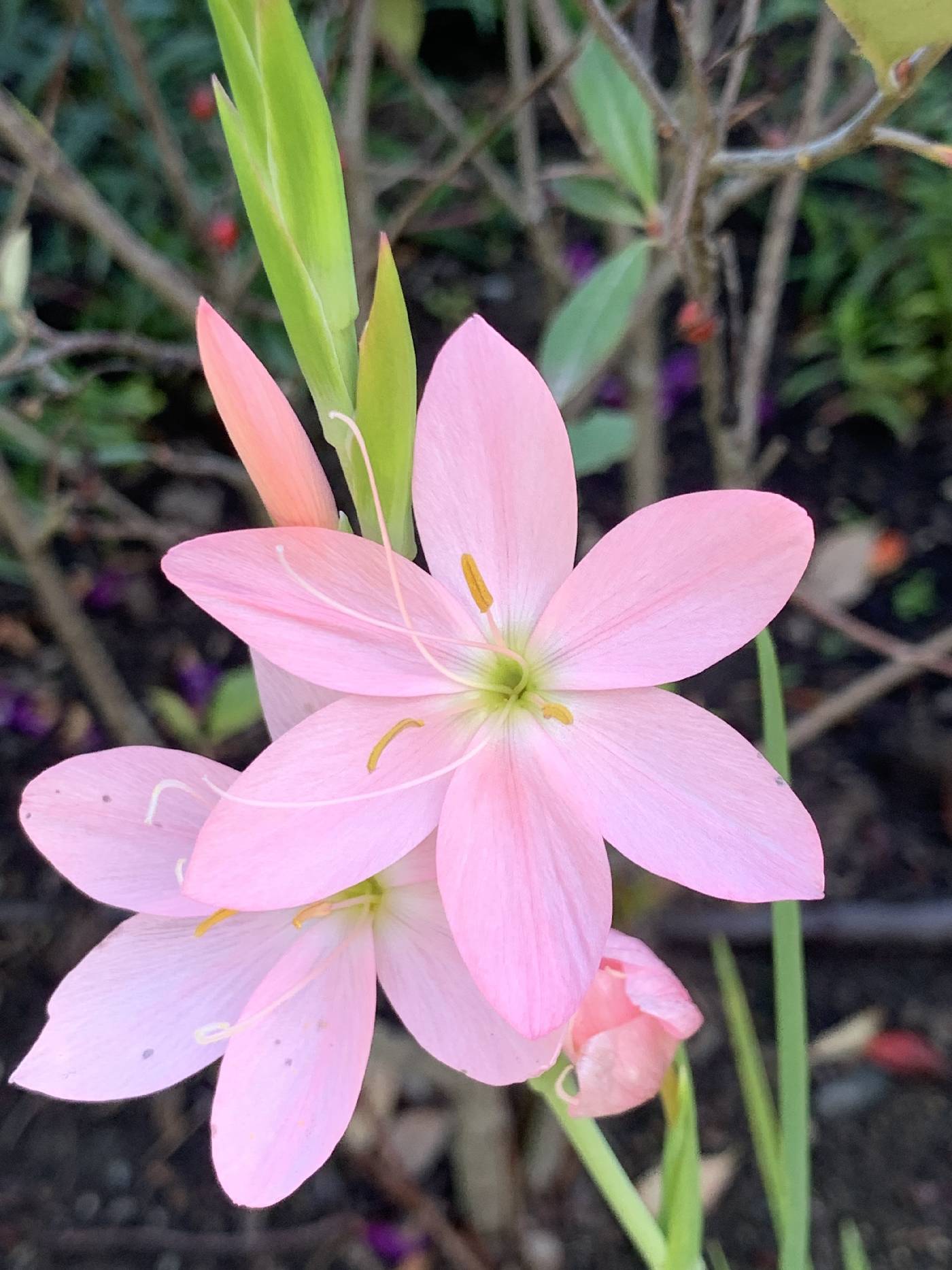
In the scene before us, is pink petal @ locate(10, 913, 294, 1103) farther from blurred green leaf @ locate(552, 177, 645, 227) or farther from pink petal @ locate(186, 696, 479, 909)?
blurred green leaf @ locate(552, 177, 645, 227)

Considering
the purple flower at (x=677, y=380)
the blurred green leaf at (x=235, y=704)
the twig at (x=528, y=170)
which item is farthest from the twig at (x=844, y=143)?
the purple flower at (x=677, y=380)

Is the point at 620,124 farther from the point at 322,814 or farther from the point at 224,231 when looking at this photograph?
the point at 224,231

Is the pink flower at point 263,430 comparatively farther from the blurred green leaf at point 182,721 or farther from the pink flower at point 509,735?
the blurred green leaf at point 182,721

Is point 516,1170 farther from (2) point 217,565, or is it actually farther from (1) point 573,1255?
(2) point 217,565

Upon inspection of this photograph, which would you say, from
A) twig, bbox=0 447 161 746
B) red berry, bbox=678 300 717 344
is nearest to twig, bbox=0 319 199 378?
twig, bbox=0 447 161 746

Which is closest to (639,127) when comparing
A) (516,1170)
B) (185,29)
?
(516,1170)
